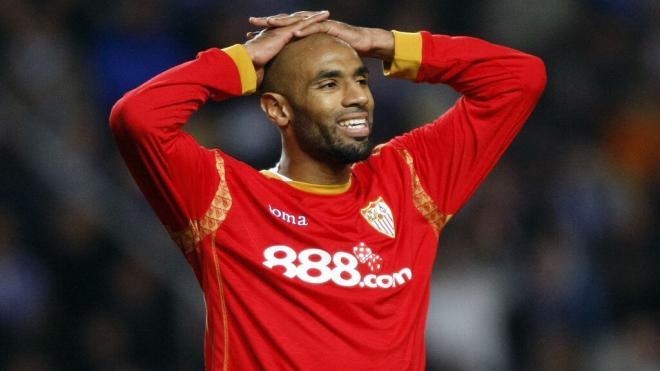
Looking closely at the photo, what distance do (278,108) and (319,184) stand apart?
311 mm

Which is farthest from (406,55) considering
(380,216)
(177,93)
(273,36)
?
(177,93)

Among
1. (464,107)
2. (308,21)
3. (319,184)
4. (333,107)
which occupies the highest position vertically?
(308,21)

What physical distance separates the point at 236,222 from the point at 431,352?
10.6 feet

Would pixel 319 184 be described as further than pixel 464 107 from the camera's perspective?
No

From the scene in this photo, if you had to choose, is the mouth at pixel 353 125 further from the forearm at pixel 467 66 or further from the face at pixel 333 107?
the forearm at pixel 467 66

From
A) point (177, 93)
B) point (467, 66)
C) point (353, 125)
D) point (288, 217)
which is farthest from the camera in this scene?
point (467, 66)

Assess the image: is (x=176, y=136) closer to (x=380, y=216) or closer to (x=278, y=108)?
(x=278, y=108)

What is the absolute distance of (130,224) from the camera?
7066 millimetres

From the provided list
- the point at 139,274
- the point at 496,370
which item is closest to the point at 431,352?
the point at 496,370

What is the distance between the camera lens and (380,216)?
4312mm

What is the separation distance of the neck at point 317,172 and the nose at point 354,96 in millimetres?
236

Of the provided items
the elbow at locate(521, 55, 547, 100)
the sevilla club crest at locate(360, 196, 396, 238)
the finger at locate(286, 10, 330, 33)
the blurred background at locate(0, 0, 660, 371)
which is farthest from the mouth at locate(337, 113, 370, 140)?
the blurred background at locate(0, 0, 660, 371)

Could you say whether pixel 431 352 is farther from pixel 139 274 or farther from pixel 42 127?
pixel 42 127

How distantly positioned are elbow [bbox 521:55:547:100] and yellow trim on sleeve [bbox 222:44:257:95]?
1.00 metres
